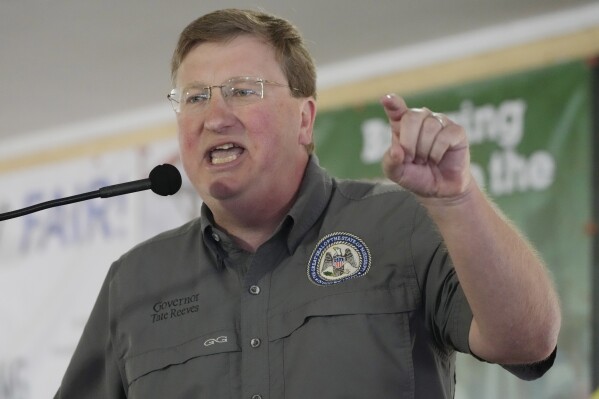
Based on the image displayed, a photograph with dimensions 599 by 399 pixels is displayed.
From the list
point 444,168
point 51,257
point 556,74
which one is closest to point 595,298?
point 556,74

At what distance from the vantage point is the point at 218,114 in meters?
1.71

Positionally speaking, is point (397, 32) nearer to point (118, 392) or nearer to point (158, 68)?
point (158, 68)

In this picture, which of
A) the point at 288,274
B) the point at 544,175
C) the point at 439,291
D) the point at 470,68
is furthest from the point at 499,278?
the point at 470,68

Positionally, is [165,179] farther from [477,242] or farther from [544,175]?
[544,175]

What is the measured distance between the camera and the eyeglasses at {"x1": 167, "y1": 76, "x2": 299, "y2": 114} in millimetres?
1735

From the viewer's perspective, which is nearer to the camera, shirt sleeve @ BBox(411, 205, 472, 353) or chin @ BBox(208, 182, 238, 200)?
shirt sleeve @ BBox(411, 205, 472, 353)

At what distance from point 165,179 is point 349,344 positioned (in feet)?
1.34

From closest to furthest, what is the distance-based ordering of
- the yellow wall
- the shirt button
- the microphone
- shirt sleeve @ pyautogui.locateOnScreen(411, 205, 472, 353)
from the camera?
shirt sleeve @ pyautogui.locateOnScreen(411, 205, 472, 353), the microphone, the shirt button, the yellow wall

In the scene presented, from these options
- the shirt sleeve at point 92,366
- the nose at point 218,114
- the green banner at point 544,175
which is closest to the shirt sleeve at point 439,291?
the nose at point 218,114

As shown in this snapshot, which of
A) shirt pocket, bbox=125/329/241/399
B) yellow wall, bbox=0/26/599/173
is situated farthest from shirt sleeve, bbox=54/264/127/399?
yellow wall, bbox=0/26/599/173

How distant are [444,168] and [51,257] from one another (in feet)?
16.8

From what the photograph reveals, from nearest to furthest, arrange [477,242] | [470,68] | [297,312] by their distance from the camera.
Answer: [477,242], [297,312], [470,68]

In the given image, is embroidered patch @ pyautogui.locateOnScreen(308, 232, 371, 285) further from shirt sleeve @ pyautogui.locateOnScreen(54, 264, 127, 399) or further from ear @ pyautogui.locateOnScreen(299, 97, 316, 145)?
shirt sleeve @ pyautogui.locateOnScreen(54, 264, 127, 399)

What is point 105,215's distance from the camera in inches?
224
